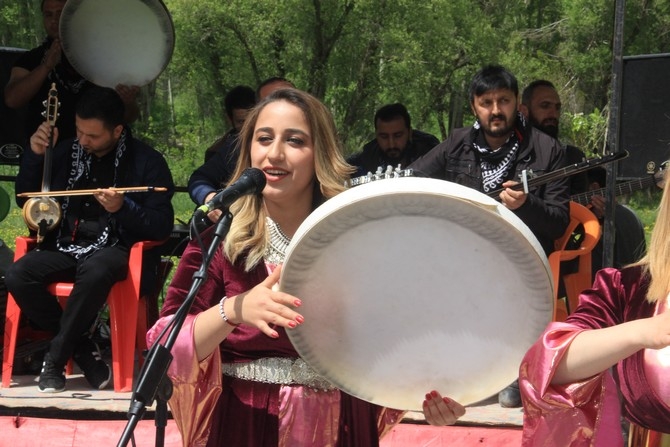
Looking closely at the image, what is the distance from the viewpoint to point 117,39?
5.55 meters

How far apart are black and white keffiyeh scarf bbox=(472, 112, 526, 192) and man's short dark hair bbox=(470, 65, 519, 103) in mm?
150

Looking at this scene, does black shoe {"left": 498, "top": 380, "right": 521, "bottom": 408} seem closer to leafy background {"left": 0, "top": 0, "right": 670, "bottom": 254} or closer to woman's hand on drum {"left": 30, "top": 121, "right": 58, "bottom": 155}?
woman's hand on drum {"left": 30, "top": 121, "right": 58, "bottom": 155}

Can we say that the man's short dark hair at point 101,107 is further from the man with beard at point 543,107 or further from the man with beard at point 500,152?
the man with beard at point 543,107

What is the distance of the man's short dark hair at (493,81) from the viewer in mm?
4715

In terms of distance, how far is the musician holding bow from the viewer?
15.4 feet

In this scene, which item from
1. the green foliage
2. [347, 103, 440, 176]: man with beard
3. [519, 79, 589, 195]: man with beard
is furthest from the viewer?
the green foliage

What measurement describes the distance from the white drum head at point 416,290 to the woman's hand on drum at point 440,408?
0.05 ft

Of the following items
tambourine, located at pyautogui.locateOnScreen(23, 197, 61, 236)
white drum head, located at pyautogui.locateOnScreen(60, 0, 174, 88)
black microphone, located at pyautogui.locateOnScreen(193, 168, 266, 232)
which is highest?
white drum head, located at pyautogui.locateOnScreen(60, 0, 174, 88)

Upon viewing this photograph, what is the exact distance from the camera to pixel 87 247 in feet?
15.8

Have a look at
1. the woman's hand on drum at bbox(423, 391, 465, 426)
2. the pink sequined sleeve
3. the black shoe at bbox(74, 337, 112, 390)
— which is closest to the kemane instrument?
the black shoe at bbox(74, 337, 112, 390)

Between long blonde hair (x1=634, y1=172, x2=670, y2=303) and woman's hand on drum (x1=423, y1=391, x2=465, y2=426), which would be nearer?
long blonde hair (x1=634, y1=172, x2=670, y2=303)

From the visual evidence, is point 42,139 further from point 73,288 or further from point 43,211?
point 73,288

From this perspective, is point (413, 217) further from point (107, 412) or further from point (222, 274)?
point (107, 412)

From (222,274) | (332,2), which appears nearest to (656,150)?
(222,274)
